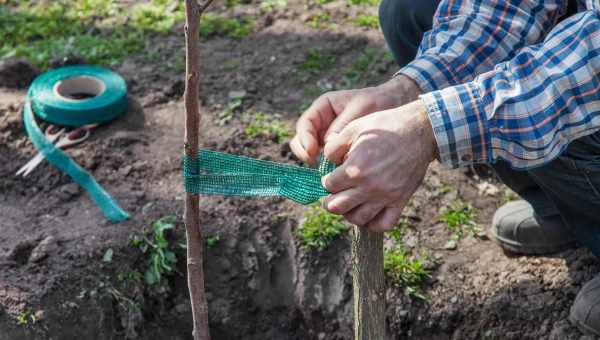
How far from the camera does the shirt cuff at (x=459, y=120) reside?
1870 mm

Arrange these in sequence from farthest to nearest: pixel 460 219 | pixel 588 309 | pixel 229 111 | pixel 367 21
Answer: pixel 367 21 → pixel 229 111 → pixel 460 219 → pixel 588 309

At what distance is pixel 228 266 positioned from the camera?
2797 millimetres

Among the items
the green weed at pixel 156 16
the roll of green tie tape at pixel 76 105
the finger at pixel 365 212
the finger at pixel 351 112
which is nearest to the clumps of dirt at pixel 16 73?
the roll of green tie tape at pixel 76 105

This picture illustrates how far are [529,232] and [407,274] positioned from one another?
48 cm

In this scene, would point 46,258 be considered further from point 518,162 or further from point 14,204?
point 518,162

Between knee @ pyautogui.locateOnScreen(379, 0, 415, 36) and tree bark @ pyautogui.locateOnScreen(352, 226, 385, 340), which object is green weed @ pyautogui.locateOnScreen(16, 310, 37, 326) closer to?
tree bark @ pyautogui.locateOnScreen(352, 226, 385, 340)

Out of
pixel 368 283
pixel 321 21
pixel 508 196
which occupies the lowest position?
pixel 508 196

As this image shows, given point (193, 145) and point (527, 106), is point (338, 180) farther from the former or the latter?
point (527, 106)

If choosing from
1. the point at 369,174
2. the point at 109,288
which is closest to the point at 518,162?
the point at 369,174

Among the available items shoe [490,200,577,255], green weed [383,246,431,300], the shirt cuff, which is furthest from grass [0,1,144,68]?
the shirt cuff

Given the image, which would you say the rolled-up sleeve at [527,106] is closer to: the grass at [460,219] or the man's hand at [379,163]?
the man's hand at [379,163]

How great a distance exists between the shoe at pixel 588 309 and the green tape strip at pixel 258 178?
3.48ft

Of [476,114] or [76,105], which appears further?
[76,105]

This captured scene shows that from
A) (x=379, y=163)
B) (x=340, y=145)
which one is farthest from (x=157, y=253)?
(x=379, y=163)
